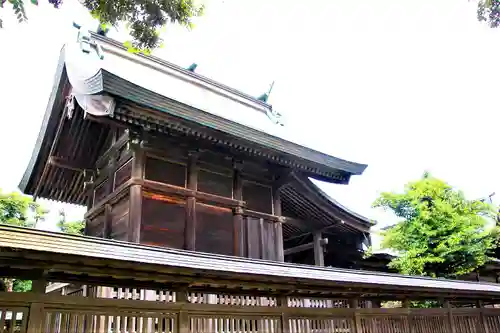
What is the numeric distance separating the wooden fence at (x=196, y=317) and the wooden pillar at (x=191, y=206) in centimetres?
176

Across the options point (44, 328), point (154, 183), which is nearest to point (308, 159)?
point (154, 183)

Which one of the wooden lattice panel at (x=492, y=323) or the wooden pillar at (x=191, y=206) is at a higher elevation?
the wooden pillar at (x=191, y=206)

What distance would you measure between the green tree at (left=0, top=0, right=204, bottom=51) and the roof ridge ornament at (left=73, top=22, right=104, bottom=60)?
315 inches

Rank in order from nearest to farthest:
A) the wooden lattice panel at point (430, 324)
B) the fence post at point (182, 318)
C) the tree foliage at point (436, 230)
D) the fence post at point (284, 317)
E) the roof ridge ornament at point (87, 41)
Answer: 1. the fence post at point (182, 318)
2. the fence post at point (284, 317)
3. the wooden lattice panel at point (430, 324)
4. the roof ridge ornament at point (87, 41)
5. the tree foliage at point (436, 230)

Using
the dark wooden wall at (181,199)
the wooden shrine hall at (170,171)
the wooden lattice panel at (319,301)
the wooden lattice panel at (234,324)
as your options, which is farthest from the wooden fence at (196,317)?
the wooden shrine hall at (170,171)

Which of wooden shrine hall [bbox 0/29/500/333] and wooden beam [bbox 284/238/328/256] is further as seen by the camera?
wooden beam [bbox 284/238/328/256]

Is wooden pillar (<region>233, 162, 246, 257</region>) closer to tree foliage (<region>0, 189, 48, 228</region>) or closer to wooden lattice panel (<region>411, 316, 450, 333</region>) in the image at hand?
wooden lattice panel (<region>411, 316, 450, 333</region>)

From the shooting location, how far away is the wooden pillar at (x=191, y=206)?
917 centimetres

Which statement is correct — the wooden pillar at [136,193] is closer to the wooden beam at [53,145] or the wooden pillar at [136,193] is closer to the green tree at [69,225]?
the wooden beam at [53,145]

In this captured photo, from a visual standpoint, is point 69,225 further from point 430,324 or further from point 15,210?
point 430,324

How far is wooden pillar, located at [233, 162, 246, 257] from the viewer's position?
10.1 m

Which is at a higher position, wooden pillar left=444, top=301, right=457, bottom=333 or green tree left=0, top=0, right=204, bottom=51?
green tree left=0, top=0, right=204, bottom=51

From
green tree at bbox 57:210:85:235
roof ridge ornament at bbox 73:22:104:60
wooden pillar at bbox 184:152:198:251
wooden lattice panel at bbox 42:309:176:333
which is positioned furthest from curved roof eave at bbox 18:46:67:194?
green tree at bbox 57:210:85:235

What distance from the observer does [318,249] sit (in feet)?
43.2
